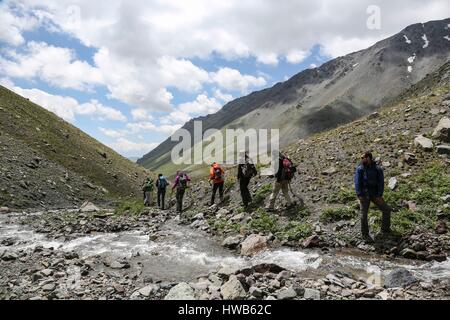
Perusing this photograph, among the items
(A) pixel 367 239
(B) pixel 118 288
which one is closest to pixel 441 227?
(A) pixel 367 239

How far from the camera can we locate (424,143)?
20.8 meters

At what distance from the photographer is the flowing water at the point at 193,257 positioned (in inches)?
502

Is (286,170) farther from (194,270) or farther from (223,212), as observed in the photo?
(194,270)

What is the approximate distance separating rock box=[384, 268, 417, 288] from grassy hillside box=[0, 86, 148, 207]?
30.3m

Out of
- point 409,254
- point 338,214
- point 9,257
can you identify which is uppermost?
point 338,214

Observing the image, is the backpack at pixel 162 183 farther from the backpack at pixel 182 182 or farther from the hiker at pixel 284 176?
the hiker at pixel 284 176

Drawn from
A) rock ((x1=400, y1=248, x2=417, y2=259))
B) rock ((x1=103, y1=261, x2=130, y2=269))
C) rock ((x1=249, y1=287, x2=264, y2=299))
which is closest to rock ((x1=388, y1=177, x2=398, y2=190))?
rock ((x1=400, y1=248, x2=417, y2=259))

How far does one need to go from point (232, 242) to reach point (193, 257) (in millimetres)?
2015

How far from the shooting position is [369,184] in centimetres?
1528

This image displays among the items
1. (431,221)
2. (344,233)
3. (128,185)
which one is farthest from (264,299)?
(128,185)

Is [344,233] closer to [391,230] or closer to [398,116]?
[391,230]

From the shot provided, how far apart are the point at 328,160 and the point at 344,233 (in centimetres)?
801

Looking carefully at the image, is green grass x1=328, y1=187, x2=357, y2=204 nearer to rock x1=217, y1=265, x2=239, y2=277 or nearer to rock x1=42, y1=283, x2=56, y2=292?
rock x1=217, y1=265, x2=239, y2=277

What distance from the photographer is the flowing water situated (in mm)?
12750
